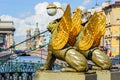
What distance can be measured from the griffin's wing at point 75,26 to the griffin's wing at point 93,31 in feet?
0.56

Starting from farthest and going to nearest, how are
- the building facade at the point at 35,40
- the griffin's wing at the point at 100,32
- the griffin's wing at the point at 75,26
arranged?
the building facade at the point at 35,40 → the griffin's wing at the point at 100,32 → the griffin's wing at the point at 75,26

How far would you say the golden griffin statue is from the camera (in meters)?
7.49

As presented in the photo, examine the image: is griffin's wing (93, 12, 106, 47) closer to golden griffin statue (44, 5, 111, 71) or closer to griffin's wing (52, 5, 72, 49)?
golden griffin statue (44, 5, 111, 71)

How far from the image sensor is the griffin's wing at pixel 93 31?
7953 millimetres

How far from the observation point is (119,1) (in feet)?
171

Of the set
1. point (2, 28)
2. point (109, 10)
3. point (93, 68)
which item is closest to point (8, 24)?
point (2, 28)

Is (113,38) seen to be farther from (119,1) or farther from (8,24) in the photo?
(8,24)

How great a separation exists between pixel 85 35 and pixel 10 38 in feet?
236

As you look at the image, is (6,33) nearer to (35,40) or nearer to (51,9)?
(35,40)

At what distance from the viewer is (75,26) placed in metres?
7.84

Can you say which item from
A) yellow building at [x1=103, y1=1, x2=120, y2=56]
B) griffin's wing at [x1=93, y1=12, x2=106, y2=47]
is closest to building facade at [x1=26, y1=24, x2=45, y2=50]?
griffin's wing at [x1=93, y1=12, x2=106, y2=47]

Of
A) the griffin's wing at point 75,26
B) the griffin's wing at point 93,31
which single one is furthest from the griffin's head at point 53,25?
the griffin's wing at point 93,31

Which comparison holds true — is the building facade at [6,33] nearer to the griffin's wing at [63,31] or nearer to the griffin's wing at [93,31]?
the griffin's wing at [93,31]

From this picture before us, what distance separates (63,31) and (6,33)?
7347 centimetres
